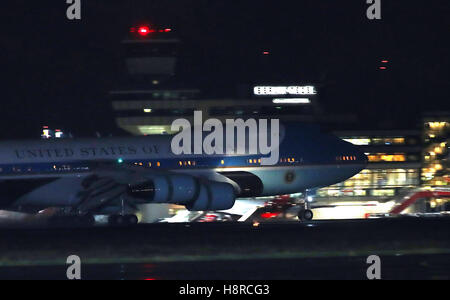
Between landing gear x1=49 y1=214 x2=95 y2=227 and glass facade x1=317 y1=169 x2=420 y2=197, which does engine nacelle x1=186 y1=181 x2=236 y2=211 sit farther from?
glass facade x1=317 y1=169 x2=420 y2=197

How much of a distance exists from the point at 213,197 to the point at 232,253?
38.5ft

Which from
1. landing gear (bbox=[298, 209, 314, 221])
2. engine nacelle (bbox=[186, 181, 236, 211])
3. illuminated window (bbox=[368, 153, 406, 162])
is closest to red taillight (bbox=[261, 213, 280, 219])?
landing gear (bbox=[298, 209, 314, 221])

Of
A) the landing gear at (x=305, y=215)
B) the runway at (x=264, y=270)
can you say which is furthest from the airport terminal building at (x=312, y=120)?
the runway at (x=264, y=270)

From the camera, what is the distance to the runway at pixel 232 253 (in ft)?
75.5

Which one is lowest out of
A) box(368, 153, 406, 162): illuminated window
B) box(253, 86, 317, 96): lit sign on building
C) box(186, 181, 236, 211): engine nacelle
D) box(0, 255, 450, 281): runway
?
box(0, 255, 450, 281): runway

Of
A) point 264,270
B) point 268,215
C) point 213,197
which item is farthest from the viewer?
point 268,215

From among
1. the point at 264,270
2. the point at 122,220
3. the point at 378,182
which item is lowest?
the point at 264,270

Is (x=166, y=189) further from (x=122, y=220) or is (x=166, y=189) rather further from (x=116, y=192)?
(x=116, y=192)

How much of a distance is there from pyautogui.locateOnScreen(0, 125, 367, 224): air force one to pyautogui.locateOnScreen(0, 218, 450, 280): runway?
23.8 feet

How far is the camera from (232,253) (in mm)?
26891

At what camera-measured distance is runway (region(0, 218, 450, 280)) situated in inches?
906

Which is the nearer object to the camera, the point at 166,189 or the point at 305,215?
the point at 166,189

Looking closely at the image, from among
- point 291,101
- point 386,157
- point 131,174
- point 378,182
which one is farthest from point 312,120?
point 131,174
